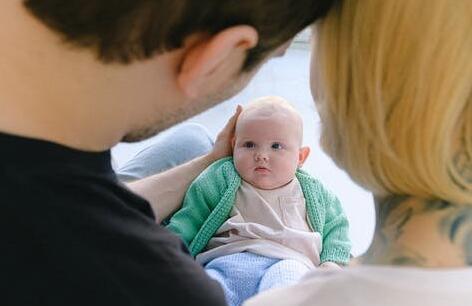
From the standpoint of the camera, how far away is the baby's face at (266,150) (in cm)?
139

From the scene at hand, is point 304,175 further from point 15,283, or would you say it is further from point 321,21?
point 15,283

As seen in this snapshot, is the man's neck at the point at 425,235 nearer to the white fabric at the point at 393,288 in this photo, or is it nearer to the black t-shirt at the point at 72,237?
the white fabric at the point at 393,288

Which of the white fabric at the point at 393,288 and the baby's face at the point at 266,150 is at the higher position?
the white fabric at the point at 393,288

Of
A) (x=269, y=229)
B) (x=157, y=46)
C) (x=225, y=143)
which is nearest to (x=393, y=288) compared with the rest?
(x=157, y=46)

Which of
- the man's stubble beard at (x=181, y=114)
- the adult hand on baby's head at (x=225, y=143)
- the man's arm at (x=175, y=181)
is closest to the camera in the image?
the man's stubble beard at (x=181, y=114)

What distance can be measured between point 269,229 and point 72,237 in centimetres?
81

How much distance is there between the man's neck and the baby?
69cm

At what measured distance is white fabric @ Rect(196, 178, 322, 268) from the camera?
4.39 feet

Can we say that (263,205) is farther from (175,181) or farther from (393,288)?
(393,288)

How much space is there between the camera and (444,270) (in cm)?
61

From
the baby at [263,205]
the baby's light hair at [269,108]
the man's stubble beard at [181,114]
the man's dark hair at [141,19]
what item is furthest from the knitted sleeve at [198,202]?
the man's dark hair at [141,19]

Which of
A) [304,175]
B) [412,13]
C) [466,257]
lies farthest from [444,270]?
[304,175]

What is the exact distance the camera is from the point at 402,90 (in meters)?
0.60

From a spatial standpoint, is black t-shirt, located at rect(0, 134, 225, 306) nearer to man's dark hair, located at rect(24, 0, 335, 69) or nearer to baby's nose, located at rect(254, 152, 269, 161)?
man's dark hair, located at rect(24, 0, 335, 69)
